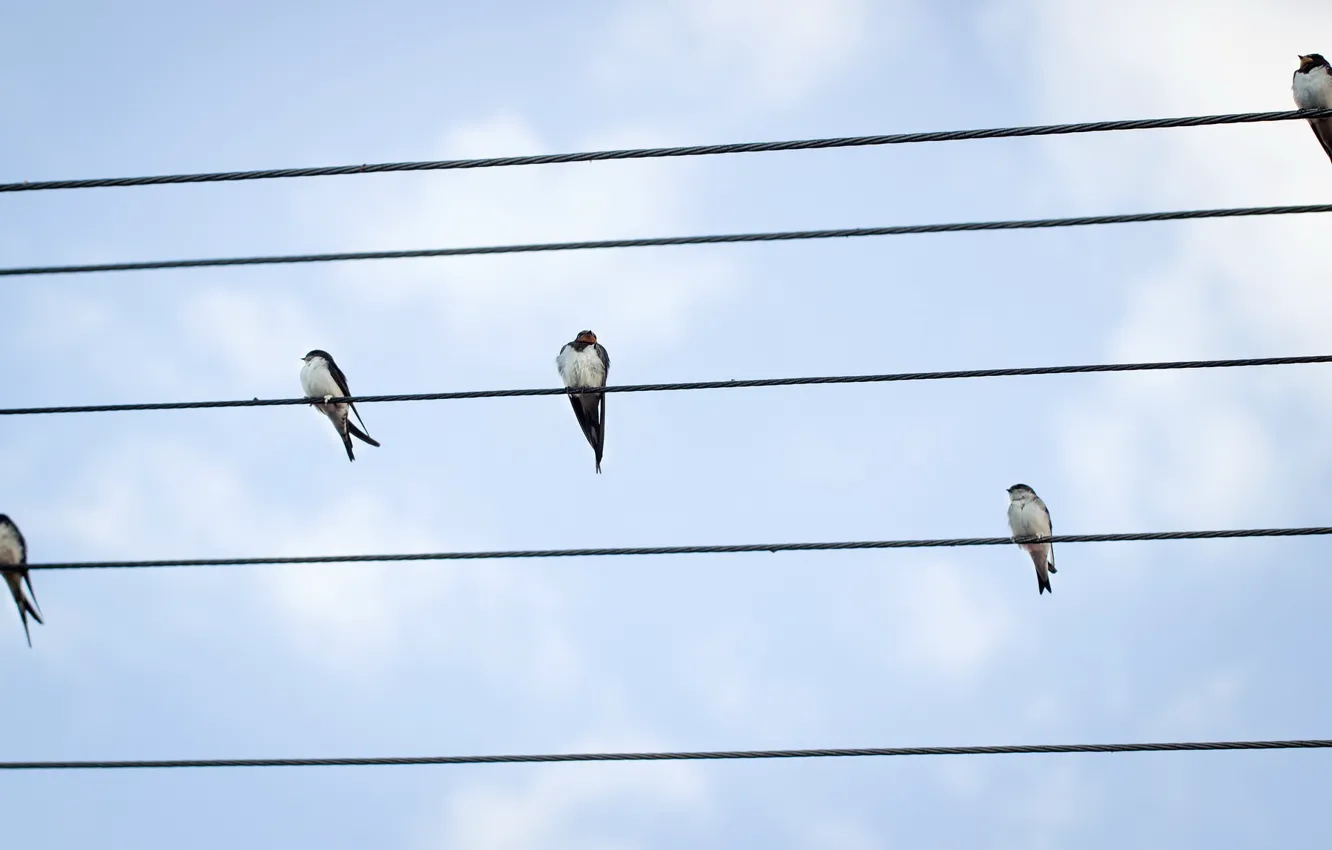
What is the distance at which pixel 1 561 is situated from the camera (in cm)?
995

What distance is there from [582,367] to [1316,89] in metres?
5.30

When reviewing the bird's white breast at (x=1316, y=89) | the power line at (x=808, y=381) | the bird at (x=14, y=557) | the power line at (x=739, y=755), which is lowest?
the power line at (x=739, y=755)

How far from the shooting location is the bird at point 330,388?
11305 mm

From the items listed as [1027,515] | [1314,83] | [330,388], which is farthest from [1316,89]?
[330,388]

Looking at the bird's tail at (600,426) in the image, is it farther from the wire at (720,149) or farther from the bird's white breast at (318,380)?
the wire at (720,149)

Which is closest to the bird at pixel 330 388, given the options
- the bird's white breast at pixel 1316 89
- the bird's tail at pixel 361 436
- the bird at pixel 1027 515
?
the bird's tail at pixel 361 436

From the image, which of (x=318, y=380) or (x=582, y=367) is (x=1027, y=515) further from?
(x=318, y=380)

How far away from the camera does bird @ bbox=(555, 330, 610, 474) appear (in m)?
11.5

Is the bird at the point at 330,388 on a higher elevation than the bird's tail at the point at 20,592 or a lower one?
higher

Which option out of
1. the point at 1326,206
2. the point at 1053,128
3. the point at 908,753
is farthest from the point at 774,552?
the point at 1326,206

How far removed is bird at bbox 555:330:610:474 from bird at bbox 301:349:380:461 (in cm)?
152

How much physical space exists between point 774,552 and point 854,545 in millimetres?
316

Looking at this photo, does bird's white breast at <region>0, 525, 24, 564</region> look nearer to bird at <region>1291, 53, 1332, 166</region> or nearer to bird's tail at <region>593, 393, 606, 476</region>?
bird's tail at <region>593, 393, 606, 476</region>

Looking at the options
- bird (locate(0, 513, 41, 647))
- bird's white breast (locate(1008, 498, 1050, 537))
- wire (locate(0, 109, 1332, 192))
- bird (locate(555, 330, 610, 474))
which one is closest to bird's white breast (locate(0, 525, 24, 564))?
bird (locate(0, 513, 41, 647))
